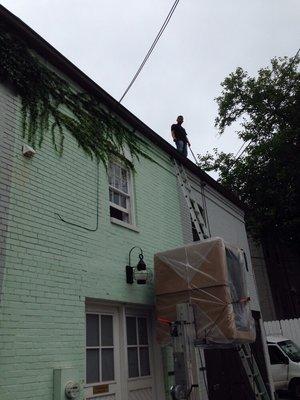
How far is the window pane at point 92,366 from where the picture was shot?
5.49m

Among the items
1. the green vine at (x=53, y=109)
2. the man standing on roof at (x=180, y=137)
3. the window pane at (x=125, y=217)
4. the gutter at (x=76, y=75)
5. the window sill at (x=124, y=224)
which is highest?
the man standing on roof at (x=180, y=137)

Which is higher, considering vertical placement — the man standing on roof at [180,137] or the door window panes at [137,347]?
the man standing on roof at [180,137]

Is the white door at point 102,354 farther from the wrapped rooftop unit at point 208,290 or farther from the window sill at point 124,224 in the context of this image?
the window sill at point 124,224

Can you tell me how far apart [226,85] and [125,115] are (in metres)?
16.5

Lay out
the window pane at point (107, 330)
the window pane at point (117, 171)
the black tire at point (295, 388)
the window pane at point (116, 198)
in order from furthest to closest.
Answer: the black tire at point (295, 388) → the window pane at point (117, 171) → the window pane at point (116, 198) → the window pane at point (107, 330)

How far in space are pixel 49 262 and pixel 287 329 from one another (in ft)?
46.8

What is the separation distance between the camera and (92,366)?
5.57 m

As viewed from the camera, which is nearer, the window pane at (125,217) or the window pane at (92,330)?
the window pane at (92,330)

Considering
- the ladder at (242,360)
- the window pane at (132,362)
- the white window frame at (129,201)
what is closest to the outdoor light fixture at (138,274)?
the white window frame at (129,201)

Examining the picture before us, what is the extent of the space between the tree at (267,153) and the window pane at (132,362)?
1359cm

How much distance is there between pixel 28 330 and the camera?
4.57 meters

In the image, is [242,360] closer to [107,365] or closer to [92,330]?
[107,365]

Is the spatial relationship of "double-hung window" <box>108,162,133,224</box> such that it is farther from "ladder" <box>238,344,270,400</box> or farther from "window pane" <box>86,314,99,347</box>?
"ladder" <box>238,344,270,400</box>

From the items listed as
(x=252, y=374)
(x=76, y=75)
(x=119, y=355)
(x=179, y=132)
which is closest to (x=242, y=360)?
(x=252, y=374)
